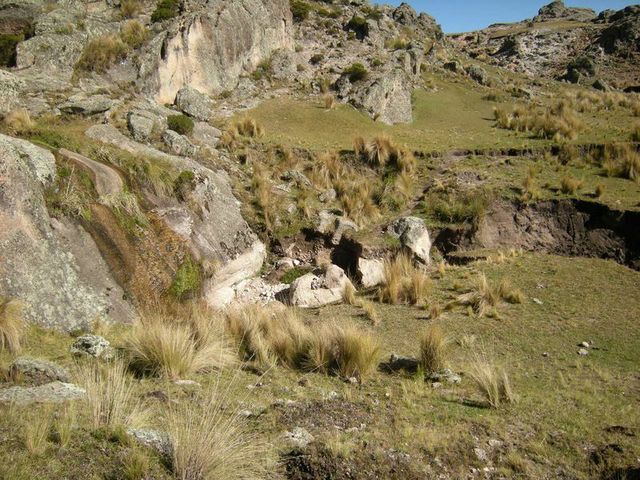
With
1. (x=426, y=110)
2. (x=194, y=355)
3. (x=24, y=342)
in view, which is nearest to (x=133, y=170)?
(x=24, y=342)

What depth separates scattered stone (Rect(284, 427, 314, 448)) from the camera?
4.34 m

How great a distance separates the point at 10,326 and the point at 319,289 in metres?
7.12

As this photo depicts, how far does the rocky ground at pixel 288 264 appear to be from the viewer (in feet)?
14.6

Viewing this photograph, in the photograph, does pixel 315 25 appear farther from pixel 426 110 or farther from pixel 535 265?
pixel 535 265

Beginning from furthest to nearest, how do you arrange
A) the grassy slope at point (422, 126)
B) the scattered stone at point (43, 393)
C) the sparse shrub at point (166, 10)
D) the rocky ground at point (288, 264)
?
the sparse shrub at point (166, 10), the grassy slope at point (422, 126), the rocky ground at point (288, 264), the scattered stone at point (43, 393)

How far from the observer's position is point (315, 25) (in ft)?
117

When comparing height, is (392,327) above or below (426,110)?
below

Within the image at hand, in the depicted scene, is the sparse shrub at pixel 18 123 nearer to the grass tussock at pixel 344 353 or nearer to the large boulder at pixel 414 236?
the grass tussock at pixel 344 353

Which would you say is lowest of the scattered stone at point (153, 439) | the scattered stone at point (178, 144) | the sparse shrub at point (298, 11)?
the scattered stone at point (153, 439)

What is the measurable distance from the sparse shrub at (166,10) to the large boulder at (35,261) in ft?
63.8

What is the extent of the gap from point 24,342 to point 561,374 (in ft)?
27.1

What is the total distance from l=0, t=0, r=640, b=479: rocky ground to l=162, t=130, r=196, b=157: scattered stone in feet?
0.33

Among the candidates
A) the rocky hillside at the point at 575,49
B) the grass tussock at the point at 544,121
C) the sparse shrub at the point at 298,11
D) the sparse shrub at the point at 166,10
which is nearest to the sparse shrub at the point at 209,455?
the grass tussock at the point at 544,121

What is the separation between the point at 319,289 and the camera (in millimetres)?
11867
